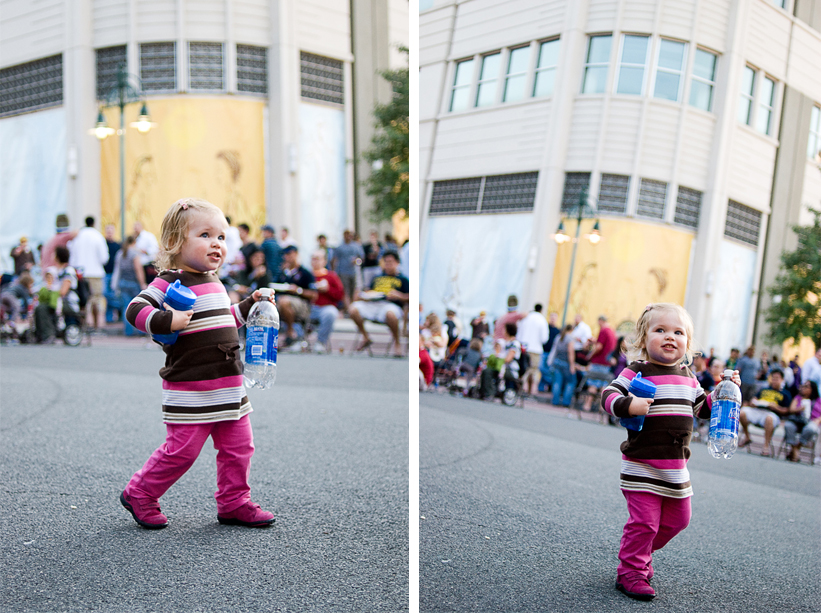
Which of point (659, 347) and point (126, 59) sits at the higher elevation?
point (126, 59)

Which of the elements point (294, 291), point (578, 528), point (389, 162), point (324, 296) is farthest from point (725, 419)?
point (324, 296)

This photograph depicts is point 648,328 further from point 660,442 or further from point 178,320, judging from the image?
point 178,320

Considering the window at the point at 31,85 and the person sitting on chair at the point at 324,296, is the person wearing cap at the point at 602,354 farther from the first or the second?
the window at the point at 31,85

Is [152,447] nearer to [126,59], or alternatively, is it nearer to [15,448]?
[15,448]

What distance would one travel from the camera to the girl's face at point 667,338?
1754 mm

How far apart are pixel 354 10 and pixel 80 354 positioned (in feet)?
12.7

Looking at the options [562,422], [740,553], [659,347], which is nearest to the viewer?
[659,347]

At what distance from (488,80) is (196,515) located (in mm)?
1740

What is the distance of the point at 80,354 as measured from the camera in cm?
611

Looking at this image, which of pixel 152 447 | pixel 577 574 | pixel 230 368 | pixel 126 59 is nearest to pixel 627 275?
pixel 577 574

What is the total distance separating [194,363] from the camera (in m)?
2.12

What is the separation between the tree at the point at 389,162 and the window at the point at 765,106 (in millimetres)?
2323

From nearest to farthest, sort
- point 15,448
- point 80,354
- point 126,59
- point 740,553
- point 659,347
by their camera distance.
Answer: point 659,347 → point 740,553 → point 15,448 → point 80,354 → point 126,59

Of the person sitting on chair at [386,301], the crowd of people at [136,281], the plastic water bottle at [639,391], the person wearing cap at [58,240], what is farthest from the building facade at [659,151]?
the person wearing cap at [58,240]
